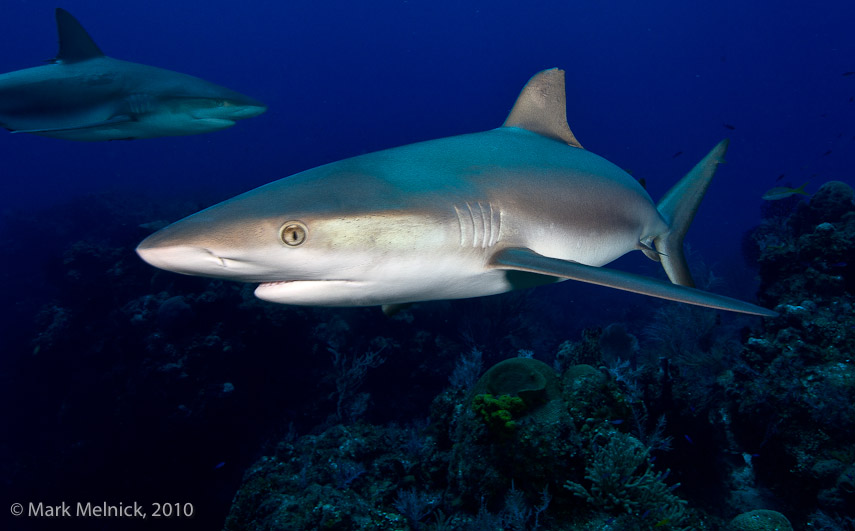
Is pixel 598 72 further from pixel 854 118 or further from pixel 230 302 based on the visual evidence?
pixel 230 302

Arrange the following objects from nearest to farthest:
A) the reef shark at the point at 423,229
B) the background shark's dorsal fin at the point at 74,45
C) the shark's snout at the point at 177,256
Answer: the shark's snout at the point at 177,256 < the reef shark at the point at 423,229 < the background shark's dorsal fin at the point at 74,45

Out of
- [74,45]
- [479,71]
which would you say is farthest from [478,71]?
[74,45]

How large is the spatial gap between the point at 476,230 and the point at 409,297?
53 cm

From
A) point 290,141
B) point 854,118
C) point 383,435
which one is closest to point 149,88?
point 383,435

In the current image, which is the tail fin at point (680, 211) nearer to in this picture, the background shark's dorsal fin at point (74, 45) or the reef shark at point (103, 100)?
the reef shark at point (103, 100)

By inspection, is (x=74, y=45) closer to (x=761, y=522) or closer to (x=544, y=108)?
(x=544, y=108)

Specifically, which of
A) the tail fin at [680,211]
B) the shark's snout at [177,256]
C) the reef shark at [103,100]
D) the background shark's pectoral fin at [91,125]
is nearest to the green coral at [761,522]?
the tail fin at [680,211]

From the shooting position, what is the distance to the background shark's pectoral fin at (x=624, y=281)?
5.40ft

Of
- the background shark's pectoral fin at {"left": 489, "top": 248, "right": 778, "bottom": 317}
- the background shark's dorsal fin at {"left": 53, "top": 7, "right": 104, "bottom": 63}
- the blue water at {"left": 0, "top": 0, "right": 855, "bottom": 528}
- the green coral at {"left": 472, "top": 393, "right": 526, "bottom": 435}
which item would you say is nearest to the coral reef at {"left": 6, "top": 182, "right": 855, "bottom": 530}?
the green coral at {"left": 472, "top": 393, "right": 526, "bottom": 435}

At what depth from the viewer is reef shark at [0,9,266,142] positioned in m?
3.82

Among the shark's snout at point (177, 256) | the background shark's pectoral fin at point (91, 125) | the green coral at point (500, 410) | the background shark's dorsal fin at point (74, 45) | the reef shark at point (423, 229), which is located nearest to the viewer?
the shark's snout at point (177, 256)

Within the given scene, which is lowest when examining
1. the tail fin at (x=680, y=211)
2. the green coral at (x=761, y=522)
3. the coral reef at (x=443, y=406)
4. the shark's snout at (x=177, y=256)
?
the green coral at (x=761, y=522)

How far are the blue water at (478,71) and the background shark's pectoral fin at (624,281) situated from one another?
4151 inches

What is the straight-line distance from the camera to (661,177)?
114 metres
